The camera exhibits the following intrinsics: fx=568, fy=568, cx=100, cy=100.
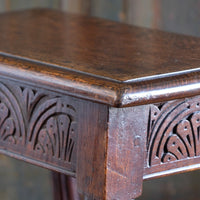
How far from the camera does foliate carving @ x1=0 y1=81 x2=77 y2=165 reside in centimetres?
81

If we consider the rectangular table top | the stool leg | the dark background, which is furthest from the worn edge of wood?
the dark background

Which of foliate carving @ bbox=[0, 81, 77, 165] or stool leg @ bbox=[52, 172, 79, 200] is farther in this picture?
stool leg @ bbox=[52, 172, 79, 200]

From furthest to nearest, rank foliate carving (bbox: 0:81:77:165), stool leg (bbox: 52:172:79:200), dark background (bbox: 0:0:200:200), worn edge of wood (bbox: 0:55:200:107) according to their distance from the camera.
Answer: dark background (bbox: 0:0:200:200), stool leg (bbox: 52:172:79:200), foliate carving (bbox: 0:81:77:165), worn edge of wood (bbox: 0:55:200:107)

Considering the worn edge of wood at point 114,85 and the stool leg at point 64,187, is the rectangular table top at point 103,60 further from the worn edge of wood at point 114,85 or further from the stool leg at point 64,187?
the stool leg at point 64,187

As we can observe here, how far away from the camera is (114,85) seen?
0.71 meters

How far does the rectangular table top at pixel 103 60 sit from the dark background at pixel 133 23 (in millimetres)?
543

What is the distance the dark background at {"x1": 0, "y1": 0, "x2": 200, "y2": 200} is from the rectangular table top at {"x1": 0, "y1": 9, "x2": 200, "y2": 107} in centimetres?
54

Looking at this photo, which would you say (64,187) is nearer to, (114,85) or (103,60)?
(103,60)

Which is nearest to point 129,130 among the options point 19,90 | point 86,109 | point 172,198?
point 86,109

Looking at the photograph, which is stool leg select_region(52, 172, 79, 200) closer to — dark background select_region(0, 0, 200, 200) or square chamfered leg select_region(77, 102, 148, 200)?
square chamfered leg select_region(77, 102, 148, 200)

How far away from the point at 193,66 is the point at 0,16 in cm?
58

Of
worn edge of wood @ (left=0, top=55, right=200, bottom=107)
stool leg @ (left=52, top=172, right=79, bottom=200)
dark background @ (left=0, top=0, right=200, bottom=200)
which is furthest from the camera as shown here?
dark background @ (left=0, top=0, right=200, bottom=200)

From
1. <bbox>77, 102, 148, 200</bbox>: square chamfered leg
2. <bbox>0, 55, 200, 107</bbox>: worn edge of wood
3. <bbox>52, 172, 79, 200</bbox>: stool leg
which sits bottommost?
<bbox>52, 172, 79, 200</bbox>: stool leg

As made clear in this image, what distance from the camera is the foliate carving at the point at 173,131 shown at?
0.78m
